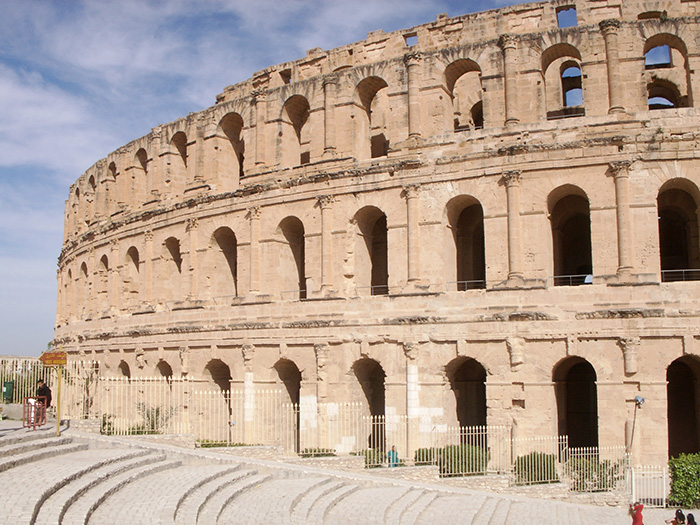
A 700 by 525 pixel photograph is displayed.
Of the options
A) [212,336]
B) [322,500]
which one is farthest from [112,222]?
[322,500]

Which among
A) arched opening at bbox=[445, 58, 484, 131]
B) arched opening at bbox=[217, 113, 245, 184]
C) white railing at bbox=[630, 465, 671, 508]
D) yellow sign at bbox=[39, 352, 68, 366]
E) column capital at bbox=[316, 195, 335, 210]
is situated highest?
arched opening at bbox=[445, 58, 484, 131]

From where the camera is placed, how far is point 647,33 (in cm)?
2167

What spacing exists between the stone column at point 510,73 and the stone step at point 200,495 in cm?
1317

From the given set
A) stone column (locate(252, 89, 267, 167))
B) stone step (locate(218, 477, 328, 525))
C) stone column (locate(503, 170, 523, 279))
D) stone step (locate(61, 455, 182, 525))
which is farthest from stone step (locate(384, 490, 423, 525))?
stone column (locate(252, 89, 267, 167))

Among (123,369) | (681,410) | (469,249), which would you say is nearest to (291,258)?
(469,249)

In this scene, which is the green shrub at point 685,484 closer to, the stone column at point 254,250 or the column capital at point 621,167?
the column capital at point 621,167

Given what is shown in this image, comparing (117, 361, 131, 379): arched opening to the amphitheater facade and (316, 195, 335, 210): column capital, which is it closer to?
the amphitheater facade

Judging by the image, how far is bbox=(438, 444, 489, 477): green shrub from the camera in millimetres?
18562

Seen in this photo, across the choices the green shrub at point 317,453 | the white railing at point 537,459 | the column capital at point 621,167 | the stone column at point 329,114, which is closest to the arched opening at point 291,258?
the stone column at point 329,114

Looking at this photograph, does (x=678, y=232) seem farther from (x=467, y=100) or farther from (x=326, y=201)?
(x=326, y=201)

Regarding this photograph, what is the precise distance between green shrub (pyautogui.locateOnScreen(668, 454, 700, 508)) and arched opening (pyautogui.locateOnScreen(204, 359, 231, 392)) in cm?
1526

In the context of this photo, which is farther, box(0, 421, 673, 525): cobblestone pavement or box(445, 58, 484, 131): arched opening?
box(445, 58, 484, 131): arched opening

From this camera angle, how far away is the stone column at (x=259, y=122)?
26.8 metres

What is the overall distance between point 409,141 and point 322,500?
1255cm
